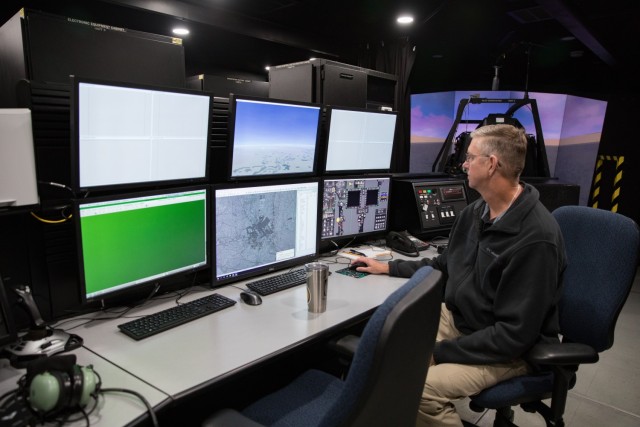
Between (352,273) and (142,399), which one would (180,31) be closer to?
(352,273)

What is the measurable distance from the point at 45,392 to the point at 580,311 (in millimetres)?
1678

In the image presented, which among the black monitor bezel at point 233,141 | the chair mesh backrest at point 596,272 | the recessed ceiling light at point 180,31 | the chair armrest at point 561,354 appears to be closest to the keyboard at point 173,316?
the black monitor bezel at point 233,141

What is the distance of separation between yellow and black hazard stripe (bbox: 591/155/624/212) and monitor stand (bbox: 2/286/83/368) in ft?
21.2

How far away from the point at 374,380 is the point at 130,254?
3.26 feet

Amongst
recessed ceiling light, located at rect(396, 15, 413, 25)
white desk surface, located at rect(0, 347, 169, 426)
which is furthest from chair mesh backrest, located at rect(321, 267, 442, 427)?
recessed ceiling light, located at rect(396, 15, 413, 25)

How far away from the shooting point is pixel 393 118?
2.39 m

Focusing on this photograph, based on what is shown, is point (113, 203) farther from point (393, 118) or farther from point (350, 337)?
point (393, 118)

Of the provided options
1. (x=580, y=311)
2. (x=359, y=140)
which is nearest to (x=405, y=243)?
(x=359, y=140)

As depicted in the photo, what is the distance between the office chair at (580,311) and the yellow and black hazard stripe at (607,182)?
4987 millimetres

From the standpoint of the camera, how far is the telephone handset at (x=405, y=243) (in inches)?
90.2

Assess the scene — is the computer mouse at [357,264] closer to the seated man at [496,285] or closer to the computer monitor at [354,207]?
the computer monitor at [354,207]

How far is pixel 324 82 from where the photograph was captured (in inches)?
88.9

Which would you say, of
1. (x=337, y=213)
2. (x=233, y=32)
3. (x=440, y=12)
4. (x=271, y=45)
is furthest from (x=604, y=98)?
(x=337, y=213)

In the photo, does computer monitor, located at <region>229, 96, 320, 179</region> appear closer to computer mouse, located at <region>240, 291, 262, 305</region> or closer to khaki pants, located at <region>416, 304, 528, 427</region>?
computer mouse, located at <region>240, 291, 262, 305</region>
